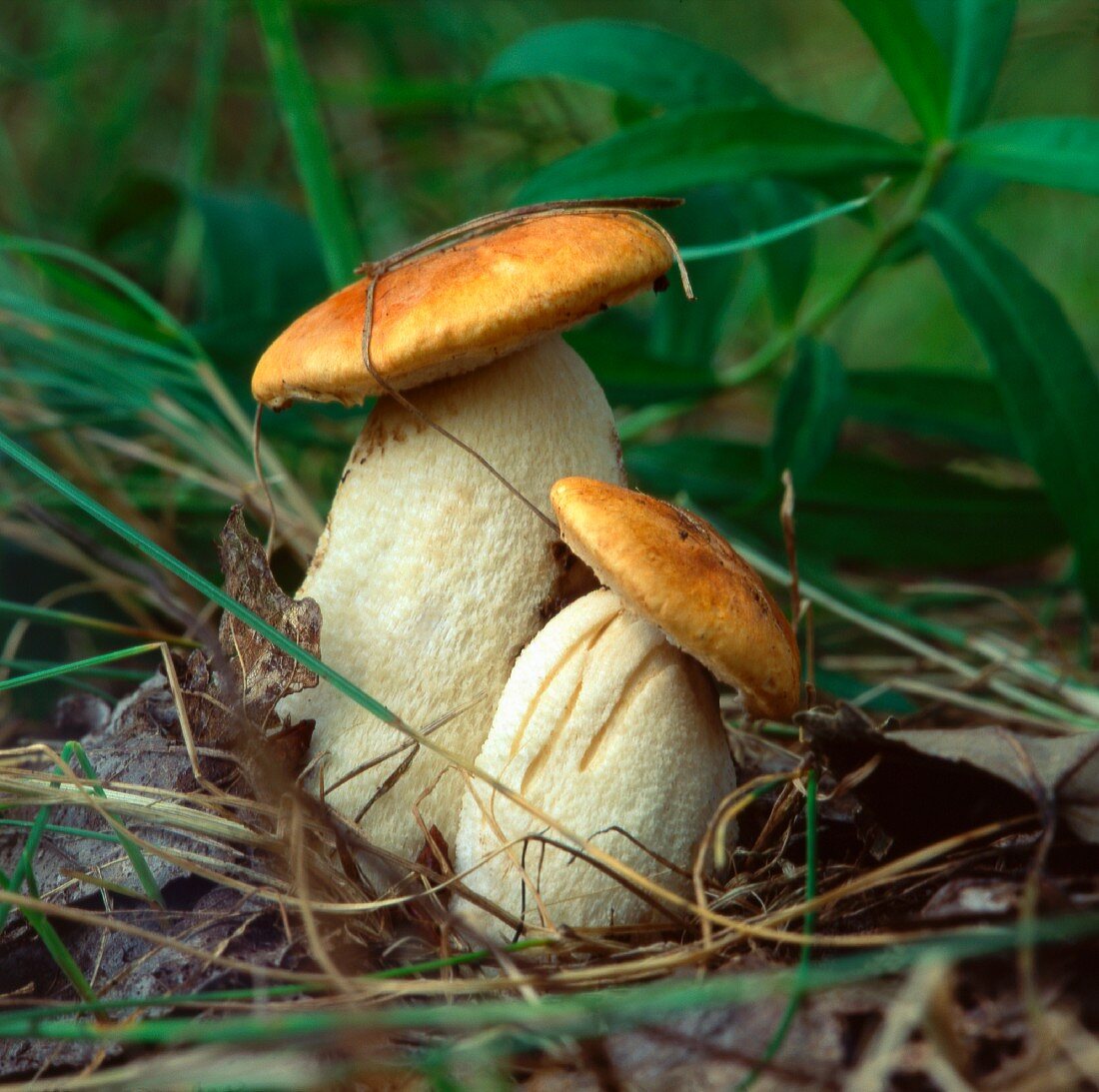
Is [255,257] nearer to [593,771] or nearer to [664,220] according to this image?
[664,220]

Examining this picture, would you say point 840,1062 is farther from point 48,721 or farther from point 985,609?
point 985,609

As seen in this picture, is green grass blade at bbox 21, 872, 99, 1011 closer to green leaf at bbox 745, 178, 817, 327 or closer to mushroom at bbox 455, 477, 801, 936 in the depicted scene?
mushroom at bbox 455, 477, 801, 936

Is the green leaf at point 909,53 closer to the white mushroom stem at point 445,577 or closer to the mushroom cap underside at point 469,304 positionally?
the mushroom cap underside at point 469,304

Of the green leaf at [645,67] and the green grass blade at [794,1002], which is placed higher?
the green leaf at [645,67]

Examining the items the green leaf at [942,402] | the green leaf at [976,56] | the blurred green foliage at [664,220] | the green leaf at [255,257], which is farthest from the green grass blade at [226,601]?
the green leaf at [942,402]

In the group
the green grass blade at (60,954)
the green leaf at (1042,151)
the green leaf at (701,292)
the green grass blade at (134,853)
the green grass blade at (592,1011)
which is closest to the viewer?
the green grass blade at (592,1011)

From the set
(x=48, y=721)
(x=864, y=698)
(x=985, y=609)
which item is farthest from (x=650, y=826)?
(x=985, y=609)
